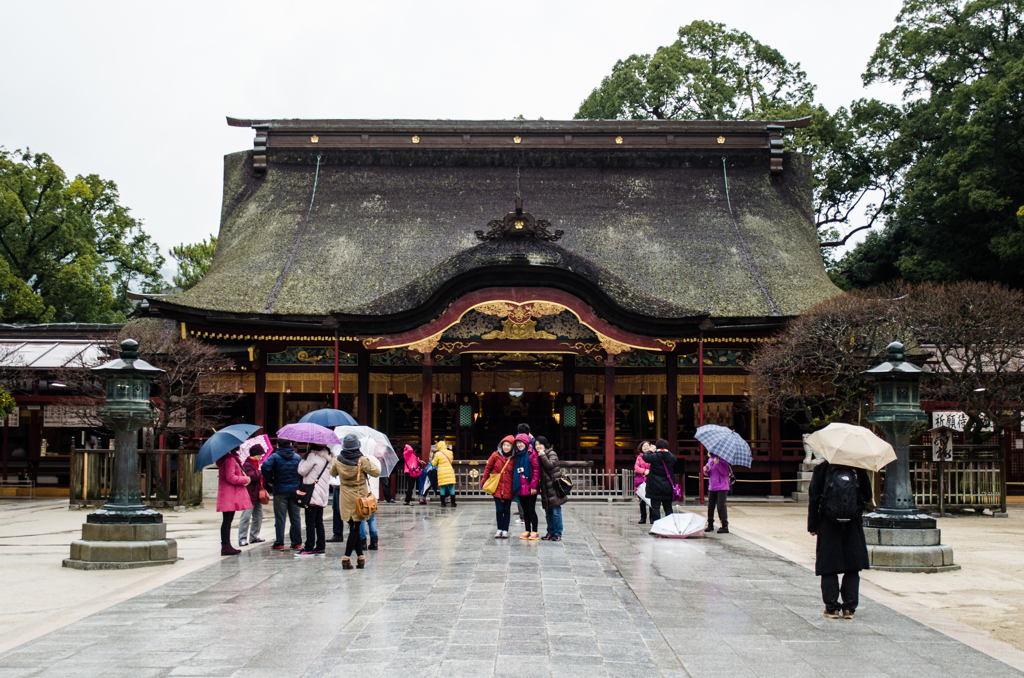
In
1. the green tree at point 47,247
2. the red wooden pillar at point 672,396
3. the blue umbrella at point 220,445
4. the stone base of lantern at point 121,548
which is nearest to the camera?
the stone base of lantern at point 121,548

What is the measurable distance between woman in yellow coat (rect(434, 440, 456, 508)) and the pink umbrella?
6.91 metres

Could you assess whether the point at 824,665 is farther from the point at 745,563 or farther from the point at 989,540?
the point at 989,540

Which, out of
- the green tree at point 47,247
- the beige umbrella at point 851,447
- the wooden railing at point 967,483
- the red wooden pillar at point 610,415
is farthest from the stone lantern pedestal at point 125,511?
the green tree at point 47,247

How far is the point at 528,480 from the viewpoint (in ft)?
41.9

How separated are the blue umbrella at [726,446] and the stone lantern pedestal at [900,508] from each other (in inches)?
Result: 115

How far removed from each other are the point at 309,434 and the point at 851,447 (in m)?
6.53

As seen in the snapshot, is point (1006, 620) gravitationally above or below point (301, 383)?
below

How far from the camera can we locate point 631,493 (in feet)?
67.8

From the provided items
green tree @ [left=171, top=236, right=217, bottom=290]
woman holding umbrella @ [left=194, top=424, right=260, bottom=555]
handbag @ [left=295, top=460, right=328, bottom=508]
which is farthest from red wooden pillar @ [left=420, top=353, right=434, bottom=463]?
green tree @ [left=171, top=236, right=217, bottom=290]

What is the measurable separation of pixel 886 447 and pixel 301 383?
55.2ft

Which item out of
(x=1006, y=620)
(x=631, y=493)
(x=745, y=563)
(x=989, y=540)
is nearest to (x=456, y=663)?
(x=1006, y=620)

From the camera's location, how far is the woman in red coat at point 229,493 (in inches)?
460

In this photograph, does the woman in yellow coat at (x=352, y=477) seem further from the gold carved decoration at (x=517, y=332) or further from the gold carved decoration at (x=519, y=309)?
the gold carved decoration at (x=517, y=332)

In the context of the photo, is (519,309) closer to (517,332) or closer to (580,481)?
(517,332)
